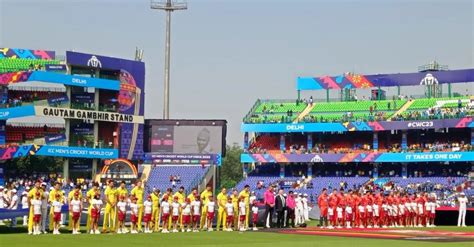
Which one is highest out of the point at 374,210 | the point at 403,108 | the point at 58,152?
the point at 403,108

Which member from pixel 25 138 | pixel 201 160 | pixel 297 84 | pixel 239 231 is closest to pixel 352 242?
pixel 239 231

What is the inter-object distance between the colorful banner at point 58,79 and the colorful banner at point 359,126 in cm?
1536

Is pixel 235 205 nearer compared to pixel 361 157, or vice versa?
pixel 235 205

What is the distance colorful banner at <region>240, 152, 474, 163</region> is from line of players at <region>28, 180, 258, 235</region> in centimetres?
3229

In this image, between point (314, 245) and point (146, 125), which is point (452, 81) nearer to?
point (146, 125)

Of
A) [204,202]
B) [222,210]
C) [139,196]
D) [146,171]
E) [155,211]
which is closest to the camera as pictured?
[139,196]

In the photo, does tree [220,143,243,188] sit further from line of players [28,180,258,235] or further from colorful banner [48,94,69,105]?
line of players [28,180,258,235]

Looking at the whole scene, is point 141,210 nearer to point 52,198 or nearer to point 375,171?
point 52,198

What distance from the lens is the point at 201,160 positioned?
68.0 m

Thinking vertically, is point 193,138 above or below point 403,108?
below

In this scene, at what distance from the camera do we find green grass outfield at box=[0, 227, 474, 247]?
89.5 feet

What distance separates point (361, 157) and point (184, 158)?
1484 centimetres

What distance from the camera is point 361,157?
74312 millimetres

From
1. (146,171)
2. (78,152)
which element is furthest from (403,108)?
(78,152)
